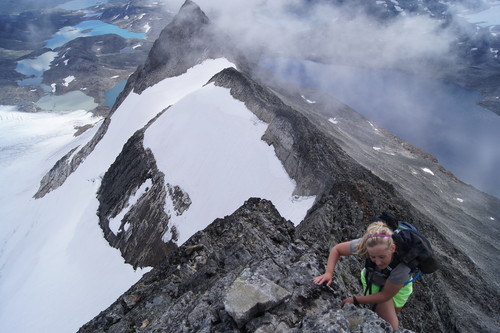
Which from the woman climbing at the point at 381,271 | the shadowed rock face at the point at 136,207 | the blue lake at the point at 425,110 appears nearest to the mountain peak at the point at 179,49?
the shadowed rock face at the point at 136,207

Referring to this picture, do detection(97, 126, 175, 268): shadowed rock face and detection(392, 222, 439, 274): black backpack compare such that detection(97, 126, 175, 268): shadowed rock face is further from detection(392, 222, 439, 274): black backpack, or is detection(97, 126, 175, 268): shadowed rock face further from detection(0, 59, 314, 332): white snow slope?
detection(392, 222, 439, 274): black backpack

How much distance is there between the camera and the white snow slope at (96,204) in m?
27.7

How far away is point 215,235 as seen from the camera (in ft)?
47.9

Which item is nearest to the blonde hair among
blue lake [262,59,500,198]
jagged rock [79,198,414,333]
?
jagged rock [79,198,414,333]

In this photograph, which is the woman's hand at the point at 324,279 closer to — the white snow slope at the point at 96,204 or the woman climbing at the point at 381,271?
the woman climbing at the point at 381,271

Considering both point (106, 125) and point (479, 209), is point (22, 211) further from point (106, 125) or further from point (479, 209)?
point (479, 209)

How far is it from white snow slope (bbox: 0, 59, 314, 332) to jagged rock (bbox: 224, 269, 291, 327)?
631 inches

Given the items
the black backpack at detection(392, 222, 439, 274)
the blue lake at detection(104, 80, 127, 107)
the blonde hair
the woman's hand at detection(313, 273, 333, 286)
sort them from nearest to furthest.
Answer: the black backpack at detection(392, 222, 439, 274), the blonde hair, the woman's hand at detection(313, 273, 333, 286), the blue lake at detection(104, 80, 127, 107)

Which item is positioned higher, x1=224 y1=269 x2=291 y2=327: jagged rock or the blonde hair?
the blonde hair

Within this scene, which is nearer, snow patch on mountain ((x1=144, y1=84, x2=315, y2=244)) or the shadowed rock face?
snow patch on mountain ((x1=144, y1=84, x2=315, y2=244))

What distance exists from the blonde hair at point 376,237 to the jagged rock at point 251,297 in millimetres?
2142

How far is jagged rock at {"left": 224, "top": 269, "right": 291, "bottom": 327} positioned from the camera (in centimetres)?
699

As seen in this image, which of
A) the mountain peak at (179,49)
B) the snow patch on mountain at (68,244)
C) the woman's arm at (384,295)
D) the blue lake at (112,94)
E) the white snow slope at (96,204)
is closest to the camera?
the woman's arm at (384,295)

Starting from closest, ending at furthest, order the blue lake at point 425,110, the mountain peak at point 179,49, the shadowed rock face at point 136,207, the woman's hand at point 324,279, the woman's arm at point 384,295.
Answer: the woman's arm at point 384,295 < the woman's hand at point 324,279 < the shadowed rock face at point 136,207 < the mountain peak at point 179,49 < the blue lake at point 425,110
